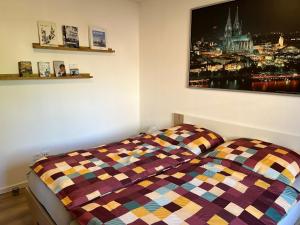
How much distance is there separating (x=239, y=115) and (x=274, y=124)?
0.35 meters

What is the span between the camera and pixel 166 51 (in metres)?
3.01

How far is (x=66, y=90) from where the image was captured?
2.76 metres

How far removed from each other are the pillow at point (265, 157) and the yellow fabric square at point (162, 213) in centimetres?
84

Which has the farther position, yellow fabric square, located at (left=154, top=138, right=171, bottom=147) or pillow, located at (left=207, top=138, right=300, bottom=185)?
yellow fabric square, located at (left=154, top=138, right=171, bottom=147)

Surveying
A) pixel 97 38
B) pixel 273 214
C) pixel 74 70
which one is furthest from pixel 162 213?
pixel 97 38

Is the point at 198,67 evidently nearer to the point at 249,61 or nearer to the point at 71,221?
the point at 249,61

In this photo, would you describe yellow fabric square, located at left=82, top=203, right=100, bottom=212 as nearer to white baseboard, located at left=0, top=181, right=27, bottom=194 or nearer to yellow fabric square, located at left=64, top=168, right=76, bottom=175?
yellow fabric square, located at left=64, top=168, right=76, bottom=175

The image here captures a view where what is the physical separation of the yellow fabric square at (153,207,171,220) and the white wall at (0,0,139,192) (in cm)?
196

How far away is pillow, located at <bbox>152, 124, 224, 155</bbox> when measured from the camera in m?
2.20

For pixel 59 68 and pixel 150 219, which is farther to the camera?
pixel 59 68

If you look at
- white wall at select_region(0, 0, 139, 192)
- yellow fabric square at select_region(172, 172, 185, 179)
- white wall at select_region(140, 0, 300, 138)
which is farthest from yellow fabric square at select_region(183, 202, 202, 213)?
white wall at select_region(0, 0, 139, 192)

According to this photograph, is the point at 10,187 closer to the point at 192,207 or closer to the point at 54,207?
the point at 54,207

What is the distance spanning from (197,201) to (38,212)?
4.07 feet

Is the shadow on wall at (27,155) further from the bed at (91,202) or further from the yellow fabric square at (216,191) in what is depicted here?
the yellow fabric square at (216,191)
